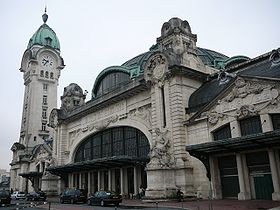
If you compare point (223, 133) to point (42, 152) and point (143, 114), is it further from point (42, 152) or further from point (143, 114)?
point (42, 152)

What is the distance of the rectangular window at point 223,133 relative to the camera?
2921 centimetres

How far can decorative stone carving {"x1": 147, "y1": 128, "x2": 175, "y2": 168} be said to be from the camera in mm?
30252

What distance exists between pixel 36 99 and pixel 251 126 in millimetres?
64613

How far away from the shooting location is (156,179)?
29.9 m

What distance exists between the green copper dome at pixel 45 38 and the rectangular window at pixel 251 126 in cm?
7047

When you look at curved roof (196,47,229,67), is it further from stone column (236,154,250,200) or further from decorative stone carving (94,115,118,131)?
stone column (236,154,250,200)

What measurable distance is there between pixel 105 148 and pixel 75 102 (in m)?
15.4

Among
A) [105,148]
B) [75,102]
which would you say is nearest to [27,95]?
[75,102]

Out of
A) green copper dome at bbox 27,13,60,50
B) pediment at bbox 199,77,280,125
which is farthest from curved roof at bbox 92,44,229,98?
green copper dome at bbox 27,13,60,50

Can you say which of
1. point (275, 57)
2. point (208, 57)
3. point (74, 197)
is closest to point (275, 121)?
point (275, 57)

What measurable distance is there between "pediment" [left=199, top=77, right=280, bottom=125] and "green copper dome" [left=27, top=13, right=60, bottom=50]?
6748 cm

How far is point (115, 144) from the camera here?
43.7 meters

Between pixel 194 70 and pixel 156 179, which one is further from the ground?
pixel 194 70

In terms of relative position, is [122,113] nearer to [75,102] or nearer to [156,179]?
[156,179]
